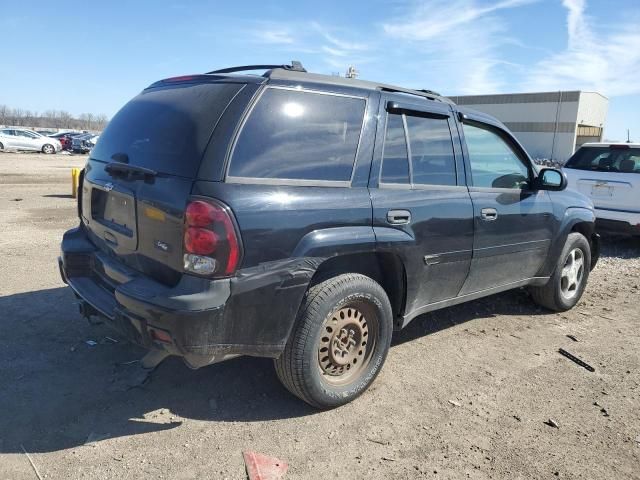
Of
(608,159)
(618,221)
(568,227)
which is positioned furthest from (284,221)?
(608,159)

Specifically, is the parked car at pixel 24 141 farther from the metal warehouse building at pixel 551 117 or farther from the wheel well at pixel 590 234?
the metal warehouse building at pixel 551 117

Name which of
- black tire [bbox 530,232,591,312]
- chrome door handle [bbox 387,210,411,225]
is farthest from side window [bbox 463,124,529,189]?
black tire [bbox 530,232,591,312]

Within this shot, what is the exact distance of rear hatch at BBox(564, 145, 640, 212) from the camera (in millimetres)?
8195

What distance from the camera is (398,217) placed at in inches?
135

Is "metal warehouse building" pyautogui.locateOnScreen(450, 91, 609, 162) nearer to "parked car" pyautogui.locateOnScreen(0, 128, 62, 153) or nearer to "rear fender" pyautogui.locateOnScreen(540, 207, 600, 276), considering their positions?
"parked car" pyautogui.locateOnScreen(0, 128, 62, 153)

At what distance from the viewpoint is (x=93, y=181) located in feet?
11.4

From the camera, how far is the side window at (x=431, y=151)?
3.72 meters

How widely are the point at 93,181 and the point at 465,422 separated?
9.60 ft

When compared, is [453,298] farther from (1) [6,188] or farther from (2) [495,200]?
(1) [6,188]

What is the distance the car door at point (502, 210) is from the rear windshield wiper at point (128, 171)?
2.45 m

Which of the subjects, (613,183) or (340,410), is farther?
(613,183)

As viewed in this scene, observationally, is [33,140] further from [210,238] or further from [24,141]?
[210,238]

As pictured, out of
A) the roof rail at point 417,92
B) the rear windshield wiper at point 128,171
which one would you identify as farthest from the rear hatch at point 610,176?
the rear windshield wiper at point 128,171

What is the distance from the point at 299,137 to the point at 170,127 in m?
0.77
